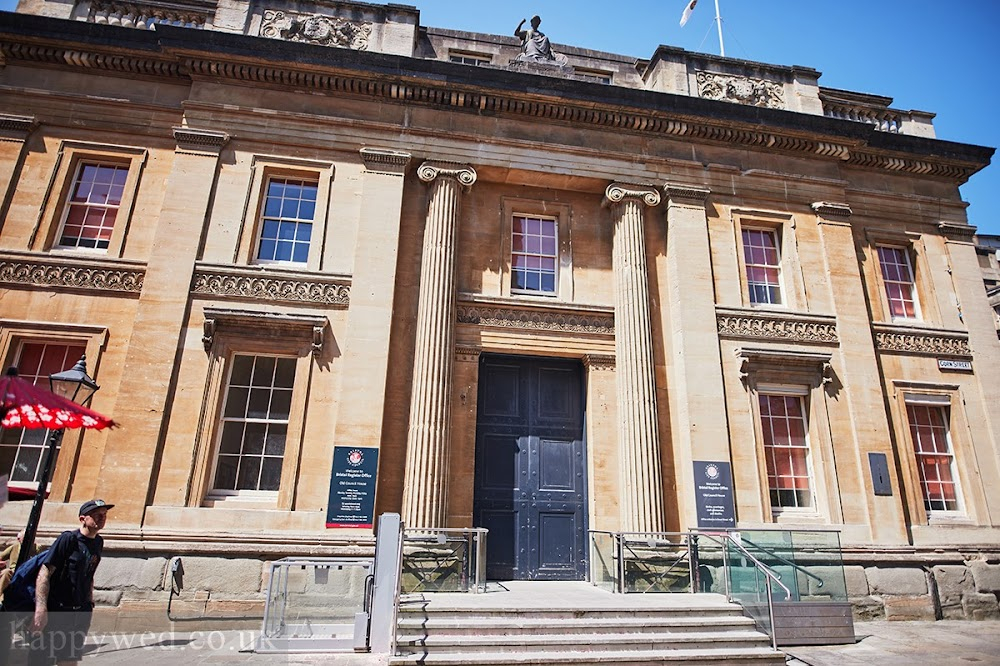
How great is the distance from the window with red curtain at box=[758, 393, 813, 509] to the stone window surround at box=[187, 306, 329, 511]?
29.3 feet

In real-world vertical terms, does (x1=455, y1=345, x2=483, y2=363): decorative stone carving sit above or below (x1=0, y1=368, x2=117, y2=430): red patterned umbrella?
above

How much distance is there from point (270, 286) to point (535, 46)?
8223mm

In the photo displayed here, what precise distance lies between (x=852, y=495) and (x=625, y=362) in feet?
16.7

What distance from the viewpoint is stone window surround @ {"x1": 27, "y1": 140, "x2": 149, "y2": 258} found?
10.9 metres

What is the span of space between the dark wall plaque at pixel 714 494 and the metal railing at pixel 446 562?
4.40 m

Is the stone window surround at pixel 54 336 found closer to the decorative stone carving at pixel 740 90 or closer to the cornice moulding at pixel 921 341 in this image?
the decorative stone carving at pixel 740 90

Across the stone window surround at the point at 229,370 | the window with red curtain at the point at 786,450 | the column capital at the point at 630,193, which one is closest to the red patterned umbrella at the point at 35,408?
the stone window surround at the point at 229,370

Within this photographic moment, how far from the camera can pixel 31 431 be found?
10.1 metres

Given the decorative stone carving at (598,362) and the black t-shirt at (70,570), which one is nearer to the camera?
the black t-shirt at (70,570)

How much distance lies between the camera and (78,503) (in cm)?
945

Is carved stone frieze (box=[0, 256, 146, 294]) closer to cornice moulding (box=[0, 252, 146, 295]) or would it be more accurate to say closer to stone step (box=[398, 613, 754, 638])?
cornice moulding (box=[0, 252, 146, 295])

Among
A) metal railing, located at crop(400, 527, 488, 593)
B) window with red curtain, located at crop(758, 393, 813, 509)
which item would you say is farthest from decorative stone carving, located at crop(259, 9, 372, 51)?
window with red curtain, located at crop(758, 393, 813, 509)

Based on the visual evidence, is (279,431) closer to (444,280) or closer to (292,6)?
(444,280)

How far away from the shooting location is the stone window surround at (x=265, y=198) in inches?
440
